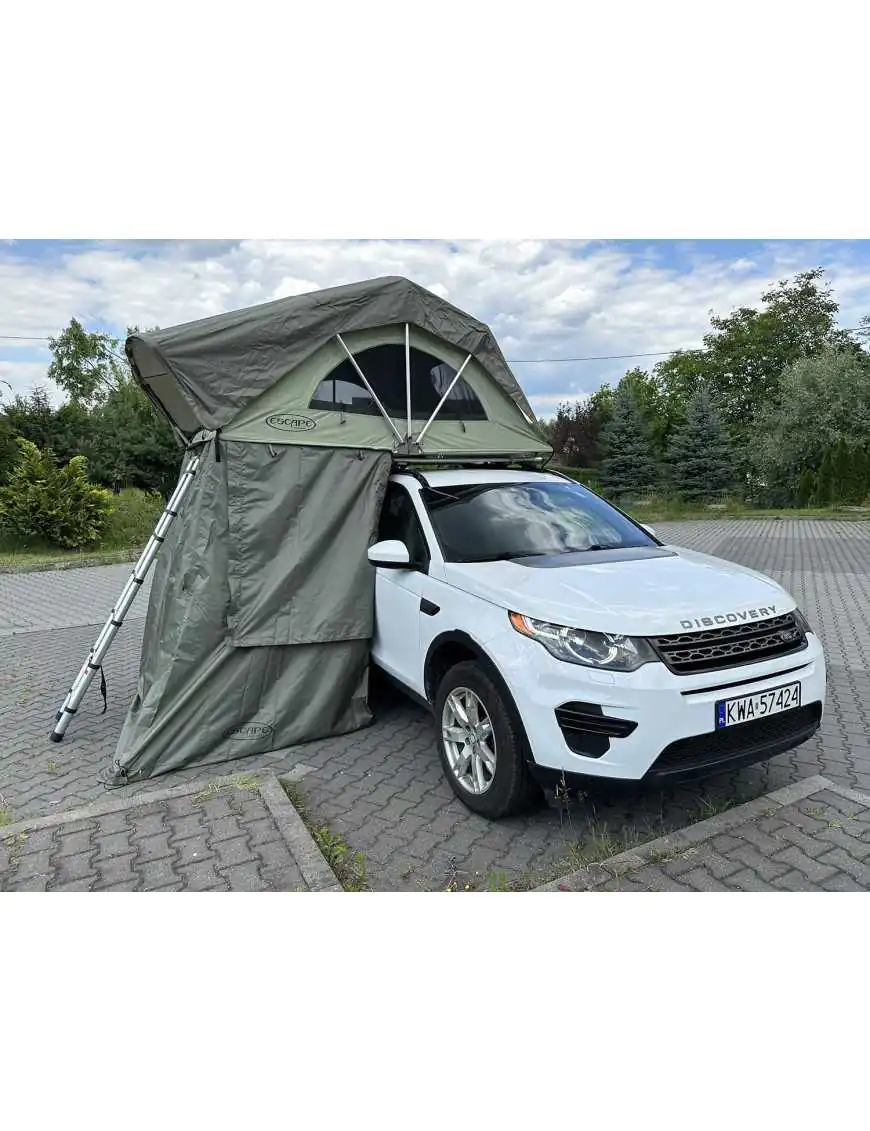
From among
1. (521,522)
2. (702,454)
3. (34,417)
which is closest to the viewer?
(521,522)

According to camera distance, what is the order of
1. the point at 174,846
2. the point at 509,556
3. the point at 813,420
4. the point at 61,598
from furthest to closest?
the point at 813,420
the point at 61,598
the point at 509,556
the point at 174,846

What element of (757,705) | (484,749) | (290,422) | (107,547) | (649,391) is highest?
(649,391)

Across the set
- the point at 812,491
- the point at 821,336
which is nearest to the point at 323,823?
the point at 812,491

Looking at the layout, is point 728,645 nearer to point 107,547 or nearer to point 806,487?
point 107,547

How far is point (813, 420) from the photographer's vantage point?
90.0 feet

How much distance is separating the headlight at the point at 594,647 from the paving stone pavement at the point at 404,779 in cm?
54

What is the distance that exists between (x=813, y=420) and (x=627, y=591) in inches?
1116

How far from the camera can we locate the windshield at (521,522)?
13.4 feet

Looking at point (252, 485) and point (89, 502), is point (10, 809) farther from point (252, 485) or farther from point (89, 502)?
point (89, 502)

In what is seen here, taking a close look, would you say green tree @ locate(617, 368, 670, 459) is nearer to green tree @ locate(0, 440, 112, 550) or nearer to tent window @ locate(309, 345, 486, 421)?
green tree @ locate(0, 440, 112, 550)

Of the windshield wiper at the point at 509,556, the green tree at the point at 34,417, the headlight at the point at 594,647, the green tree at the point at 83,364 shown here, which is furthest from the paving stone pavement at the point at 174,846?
the green tree at the point at 83,364

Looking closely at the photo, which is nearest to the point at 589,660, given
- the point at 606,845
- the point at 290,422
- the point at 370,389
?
the point at 606,845

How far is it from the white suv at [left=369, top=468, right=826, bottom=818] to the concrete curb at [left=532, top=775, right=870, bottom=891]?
396 mm

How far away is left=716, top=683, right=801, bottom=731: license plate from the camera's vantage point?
9.87ft
